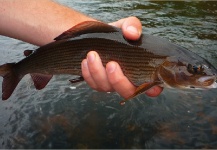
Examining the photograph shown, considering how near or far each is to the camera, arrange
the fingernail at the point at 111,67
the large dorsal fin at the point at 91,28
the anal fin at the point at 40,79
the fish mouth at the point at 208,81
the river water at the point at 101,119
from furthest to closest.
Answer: the river water at the point at 101,119, the anal fin at the point at 40,79, the large dorsal fin at the point at 91,28, the fingernail at the point at 111,67, the fish mouth at the point at 208,81

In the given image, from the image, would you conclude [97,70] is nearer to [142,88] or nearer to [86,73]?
[86,73]

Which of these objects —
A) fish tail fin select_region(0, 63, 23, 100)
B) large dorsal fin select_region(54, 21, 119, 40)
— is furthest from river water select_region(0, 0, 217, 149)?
large dorsal fin select_region(54, 21, 119, 40)

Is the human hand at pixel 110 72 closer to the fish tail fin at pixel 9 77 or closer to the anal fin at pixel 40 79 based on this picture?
the anal fin at pixel 40 79

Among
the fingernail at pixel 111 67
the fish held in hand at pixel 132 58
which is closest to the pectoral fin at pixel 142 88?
the fish held in hand at pixel 132 58

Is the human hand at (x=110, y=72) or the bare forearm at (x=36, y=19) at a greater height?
the bare forearm at (x=36, y=19)

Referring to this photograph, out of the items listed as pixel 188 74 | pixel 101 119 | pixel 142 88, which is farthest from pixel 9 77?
pixel 188 74

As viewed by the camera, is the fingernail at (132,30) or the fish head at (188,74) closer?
the fish head at (188,74)

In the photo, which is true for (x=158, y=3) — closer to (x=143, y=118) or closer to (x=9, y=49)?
(x=9, y=49)

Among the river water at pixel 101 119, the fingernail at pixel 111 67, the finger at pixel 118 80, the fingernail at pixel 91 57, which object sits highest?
the fingernail at pixel 91 57

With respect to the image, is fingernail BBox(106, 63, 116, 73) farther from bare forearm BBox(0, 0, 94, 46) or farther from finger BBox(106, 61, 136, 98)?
bare forearm BBox(0, 0, 94, 46)
